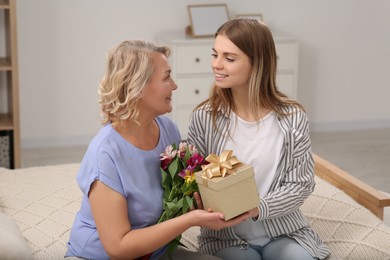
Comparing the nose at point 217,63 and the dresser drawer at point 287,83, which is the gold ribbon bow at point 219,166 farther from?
the dresser drawer at point 287,83

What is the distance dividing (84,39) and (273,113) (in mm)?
3032

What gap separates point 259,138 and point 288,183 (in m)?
0.17

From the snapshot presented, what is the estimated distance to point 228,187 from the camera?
6.75ft

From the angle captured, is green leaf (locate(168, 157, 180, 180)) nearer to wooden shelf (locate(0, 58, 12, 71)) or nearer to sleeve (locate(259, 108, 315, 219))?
sleeve (locate(259, 108, 315, 219))

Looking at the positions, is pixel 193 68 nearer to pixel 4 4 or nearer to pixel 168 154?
pixel 4 4

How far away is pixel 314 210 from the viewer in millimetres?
2809

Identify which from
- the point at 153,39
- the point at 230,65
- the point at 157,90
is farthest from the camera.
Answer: the point at 153,39

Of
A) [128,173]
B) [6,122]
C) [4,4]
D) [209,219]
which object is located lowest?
[6,122]

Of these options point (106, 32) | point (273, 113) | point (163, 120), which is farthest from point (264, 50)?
point (106, 32)

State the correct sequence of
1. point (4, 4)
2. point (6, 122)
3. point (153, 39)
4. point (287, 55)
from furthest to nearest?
point (153, 39)
point (287, 55)
point (6, 122)
point (4, 4)

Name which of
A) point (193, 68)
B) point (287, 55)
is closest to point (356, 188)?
point (193, 68)

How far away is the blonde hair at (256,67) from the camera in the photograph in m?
2.34

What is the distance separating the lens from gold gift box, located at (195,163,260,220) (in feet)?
6.72

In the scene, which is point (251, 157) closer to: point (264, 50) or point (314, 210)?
point (264, 50)
